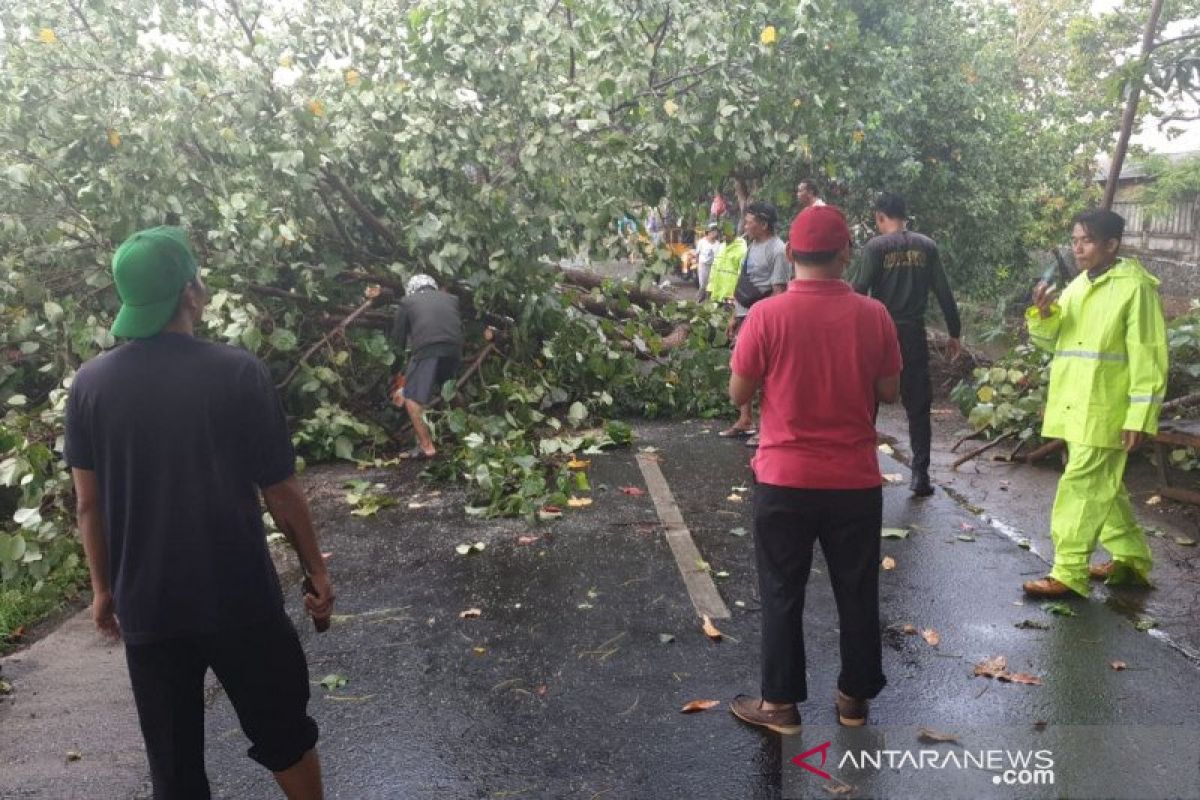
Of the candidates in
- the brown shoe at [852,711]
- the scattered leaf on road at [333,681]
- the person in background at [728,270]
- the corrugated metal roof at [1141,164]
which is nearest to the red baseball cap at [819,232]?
the brown shoe at [852,711]

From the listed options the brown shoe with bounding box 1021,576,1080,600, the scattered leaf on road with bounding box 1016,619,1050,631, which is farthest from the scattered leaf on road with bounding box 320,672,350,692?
the brown shoe with bounding box 1021,576,1080,600

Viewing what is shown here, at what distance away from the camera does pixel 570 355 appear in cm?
946

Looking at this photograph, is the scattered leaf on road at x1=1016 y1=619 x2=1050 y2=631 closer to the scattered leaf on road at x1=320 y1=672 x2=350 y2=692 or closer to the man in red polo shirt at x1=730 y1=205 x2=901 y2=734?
the man in red polo shirt at x1=730 y1=205 x2=901 y2=734

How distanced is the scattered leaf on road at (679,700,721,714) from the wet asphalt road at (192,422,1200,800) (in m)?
0.04

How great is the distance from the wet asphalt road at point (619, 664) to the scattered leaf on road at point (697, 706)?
0.13ft

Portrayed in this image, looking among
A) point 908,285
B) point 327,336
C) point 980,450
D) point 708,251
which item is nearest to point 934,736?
point 908,285

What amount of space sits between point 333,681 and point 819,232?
276cm

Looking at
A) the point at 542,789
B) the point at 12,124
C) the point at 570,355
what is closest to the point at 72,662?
the point at 542,789

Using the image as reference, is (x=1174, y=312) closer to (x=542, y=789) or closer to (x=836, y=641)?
(x=836, y=641)

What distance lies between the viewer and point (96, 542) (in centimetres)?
261

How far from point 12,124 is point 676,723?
638cm

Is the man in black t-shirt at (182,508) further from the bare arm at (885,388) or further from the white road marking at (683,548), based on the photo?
the white road marking at (683,548)

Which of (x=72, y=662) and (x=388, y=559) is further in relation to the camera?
(x=388, y=559)

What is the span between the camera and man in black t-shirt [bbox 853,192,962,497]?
642 cm
